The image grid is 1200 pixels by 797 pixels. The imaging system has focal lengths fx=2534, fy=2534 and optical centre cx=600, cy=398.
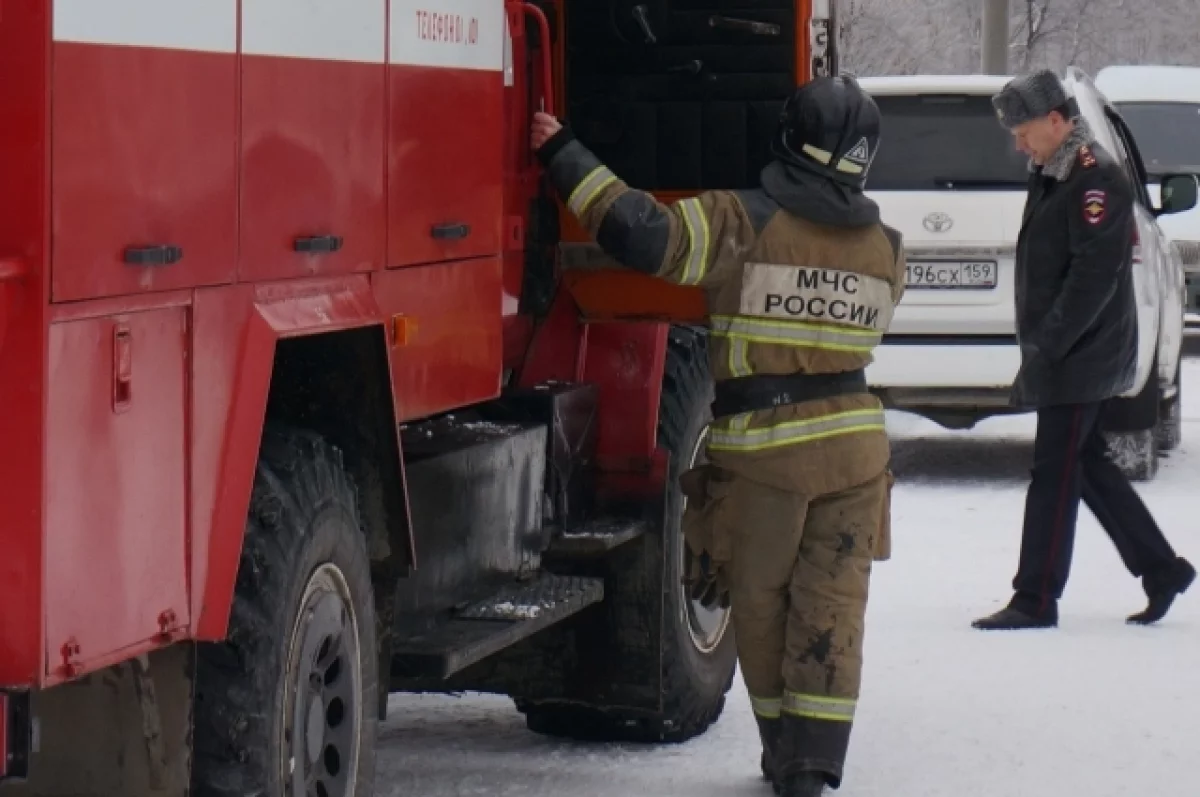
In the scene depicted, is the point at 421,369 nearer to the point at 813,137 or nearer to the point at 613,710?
the point at 813,137

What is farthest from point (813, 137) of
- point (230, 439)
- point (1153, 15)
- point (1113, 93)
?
point (1153, 15)

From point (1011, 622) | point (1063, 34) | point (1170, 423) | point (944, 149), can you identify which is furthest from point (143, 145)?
point (1063, 34)

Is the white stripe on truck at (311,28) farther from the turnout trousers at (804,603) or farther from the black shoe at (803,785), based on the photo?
the black shoe at (803,785)

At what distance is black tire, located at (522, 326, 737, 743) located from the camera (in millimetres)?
6457

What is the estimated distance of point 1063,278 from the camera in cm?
852

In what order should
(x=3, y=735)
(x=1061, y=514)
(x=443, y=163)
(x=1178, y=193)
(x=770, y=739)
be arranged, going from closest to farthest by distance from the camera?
(x=3, y=735) → (x=443, y=163) → (x=770, y=739) → (x=1061, y=514) → (x=1178, y=193)

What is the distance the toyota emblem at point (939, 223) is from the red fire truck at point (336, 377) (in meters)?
5.02

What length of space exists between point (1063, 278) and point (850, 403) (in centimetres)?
279

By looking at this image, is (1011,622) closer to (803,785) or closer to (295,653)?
(803,785)

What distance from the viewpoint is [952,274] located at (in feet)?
38.2

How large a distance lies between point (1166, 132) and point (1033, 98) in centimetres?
1189

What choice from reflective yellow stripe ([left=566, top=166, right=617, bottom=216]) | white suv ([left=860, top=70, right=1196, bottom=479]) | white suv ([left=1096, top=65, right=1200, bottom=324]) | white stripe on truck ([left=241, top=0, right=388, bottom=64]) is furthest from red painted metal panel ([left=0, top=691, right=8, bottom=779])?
white suv ([left=1096, top=65, right=1200, bottom=324])

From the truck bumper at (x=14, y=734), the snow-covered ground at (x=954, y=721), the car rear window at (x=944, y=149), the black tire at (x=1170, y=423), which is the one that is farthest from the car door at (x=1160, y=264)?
the truck bumper at (x=14, y=734)

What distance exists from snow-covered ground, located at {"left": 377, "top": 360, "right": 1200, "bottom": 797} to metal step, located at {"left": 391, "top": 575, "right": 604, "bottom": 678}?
54 centimetres
